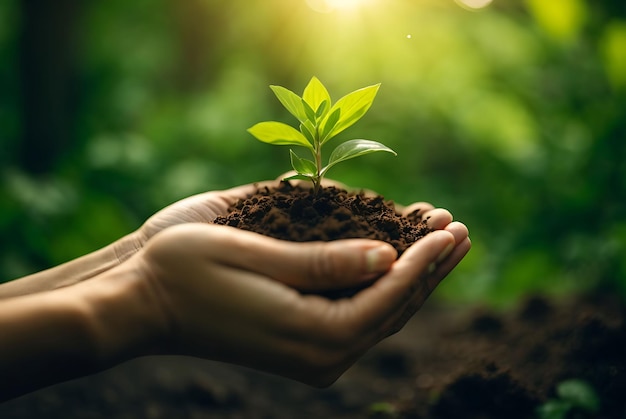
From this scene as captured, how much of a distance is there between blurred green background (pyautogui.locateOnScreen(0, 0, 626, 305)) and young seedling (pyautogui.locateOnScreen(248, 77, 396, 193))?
1201 mm

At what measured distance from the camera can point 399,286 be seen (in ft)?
3.61

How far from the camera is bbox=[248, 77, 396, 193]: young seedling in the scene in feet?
4.43

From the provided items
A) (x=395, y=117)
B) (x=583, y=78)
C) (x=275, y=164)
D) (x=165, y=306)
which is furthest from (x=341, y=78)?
(x=165, y=306)

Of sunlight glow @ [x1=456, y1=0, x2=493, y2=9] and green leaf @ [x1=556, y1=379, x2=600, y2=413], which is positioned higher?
sunlight glow @ [x1=456, y1=0, x2=493, y2=9]

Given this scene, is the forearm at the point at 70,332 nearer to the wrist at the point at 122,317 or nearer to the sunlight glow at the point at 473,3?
the wrist at the point at 122,317

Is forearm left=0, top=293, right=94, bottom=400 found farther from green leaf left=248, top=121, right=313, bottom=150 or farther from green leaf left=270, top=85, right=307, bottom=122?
green leaf left=270, top=85, right=307, bottom=122

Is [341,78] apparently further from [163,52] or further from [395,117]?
[163,52]

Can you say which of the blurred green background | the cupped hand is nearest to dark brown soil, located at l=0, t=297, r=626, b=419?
the blurred green background

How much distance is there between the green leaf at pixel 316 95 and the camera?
4.49 ft

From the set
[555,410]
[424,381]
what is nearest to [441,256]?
[555,410]

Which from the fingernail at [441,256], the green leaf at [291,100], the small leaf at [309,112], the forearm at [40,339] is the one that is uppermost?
the green leaf at [291,100]

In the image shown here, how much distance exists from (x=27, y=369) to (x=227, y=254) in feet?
1.66

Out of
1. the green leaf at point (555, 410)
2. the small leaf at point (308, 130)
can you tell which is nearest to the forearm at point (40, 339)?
the small leaf at point (308, 130)

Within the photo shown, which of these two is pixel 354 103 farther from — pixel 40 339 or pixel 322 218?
pixel 40 339
